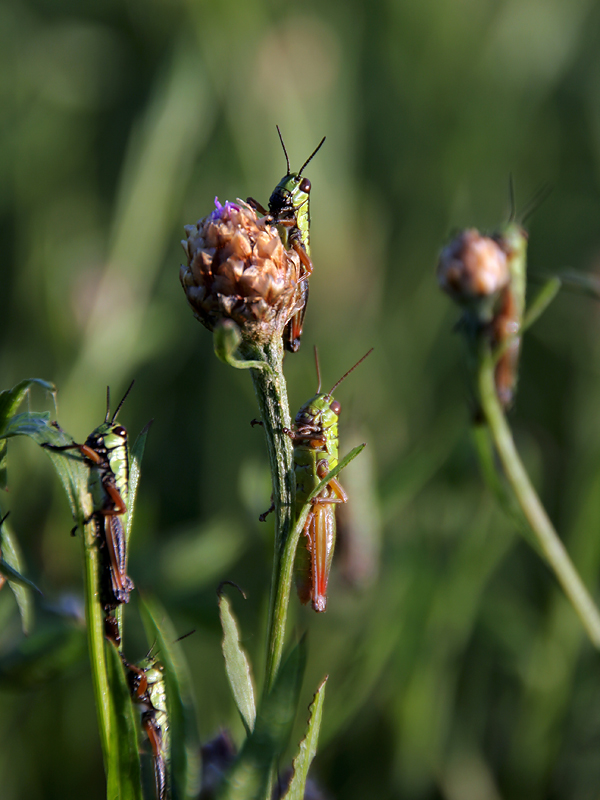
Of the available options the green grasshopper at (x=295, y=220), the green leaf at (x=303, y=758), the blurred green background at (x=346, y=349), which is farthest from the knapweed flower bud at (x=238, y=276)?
the blurred green background at (x=346, y=349)

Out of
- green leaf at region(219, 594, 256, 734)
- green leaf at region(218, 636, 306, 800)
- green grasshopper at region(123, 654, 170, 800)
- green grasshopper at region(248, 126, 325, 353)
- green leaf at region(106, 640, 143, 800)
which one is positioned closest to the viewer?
green leaf at region(218, 636, 306, 800)

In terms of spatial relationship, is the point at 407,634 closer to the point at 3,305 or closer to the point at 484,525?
the point at 484,525

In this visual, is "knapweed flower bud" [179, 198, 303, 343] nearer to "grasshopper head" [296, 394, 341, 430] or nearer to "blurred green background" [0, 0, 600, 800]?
"grasshopper head" [296, 394, 341, 430]

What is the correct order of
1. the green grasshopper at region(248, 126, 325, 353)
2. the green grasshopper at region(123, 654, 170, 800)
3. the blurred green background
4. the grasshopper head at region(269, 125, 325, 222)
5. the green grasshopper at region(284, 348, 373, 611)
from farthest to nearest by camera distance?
the blurred green background, the grasshopper head at region(269, 125, 325, 222), the green grasshopper at region(248, 126, 325, 353), the green grasshopper at region(284, 348, 373, 611), the green grasshopper at region(123, 654, 170, 800)

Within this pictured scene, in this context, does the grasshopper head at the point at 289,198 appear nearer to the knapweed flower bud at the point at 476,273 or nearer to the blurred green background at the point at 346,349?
the knapweed flower bud at the point at 476,273

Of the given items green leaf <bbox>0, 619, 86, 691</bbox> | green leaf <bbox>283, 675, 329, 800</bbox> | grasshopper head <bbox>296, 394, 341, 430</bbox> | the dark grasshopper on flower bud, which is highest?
grasshopper head <bbox>296, 394, 341, 430</bbox>

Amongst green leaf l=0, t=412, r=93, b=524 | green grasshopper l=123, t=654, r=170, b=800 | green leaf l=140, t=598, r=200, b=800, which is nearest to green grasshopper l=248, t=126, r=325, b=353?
green leaf l=0, t=412, r=93, b=524

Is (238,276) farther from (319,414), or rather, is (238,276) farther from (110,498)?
(319,414)
